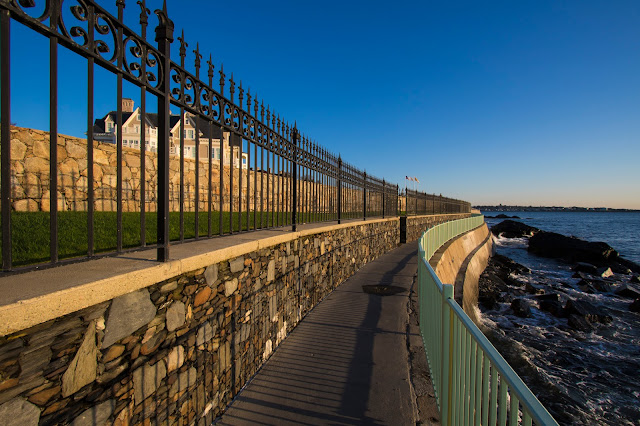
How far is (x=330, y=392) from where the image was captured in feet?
11.7

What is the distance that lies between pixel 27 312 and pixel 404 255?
12.3 m

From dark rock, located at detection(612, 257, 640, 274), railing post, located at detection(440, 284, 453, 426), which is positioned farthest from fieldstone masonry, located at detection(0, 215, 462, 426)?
dark rock, located at detection(612, 257, 640, 274)

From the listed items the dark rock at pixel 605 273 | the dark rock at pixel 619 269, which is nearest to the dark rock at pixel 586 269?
the dark rock at pixel 605 273

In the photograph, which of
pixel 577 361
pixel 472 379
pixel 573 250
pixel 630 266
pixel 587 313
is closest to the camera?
pixel 472 379

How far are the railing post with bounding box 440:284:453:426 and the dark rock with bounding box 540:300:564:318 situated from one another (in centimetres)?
1195

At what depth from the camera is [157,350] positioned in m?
2.43

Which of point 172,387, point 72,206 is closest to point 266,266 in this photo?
point 172,387

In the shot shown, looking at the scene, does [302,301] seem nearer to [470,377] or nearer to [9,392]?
[470,377]

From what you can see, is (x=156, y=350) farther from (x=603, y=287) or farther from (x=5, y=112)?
(x=603, y=287)

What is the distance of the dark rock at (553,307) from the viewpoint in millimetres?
12094

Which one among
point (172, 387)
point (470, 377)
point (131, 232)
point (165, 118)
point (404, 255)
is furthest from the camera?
point (404, 255)

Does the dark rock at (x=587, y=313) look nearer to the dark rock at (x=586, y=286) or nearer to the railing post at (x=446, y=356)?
the dark rock at (x=586, y=286)

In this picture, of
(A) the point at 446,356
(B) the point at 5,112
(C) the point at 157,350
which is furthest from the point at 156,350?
(A) the point at 446,356

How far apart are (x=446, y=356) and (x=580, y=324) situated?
11186mm
